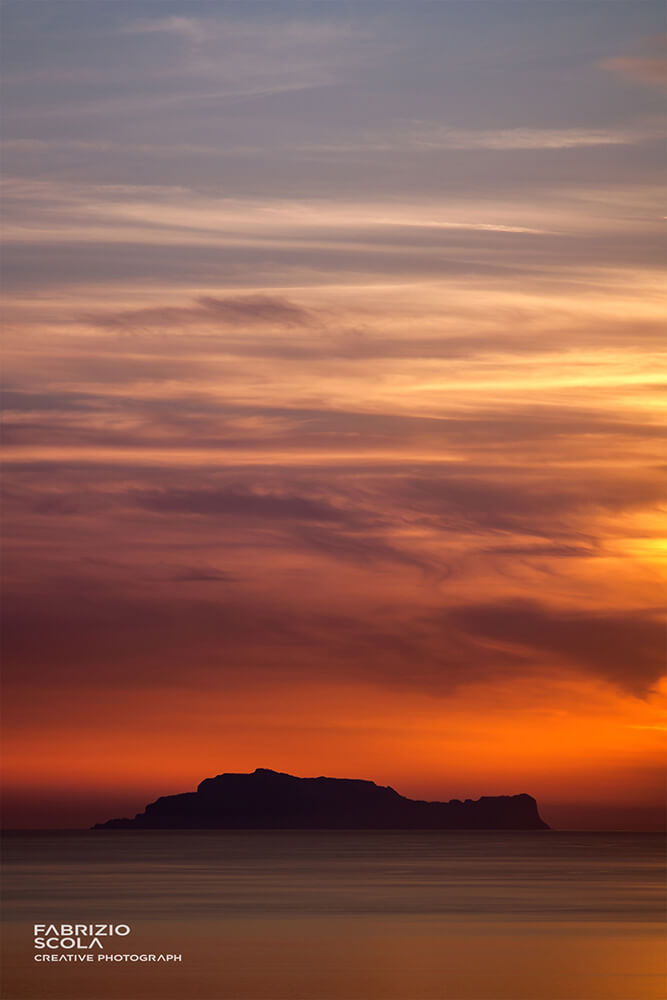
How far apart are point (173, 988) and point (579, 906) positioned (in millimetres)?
27150

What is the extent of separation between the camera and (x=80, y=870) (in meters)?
86.8

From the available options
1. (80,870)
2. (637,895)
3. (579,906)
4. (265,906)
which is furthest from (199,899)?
(80,870)

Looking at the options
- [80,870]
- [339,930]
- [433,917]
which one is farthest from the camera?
[80,870]

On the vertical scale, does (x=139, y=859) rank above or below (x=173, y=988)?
above

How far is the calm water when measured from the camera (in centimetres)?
3069

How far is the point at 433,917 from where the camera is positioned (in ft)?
156

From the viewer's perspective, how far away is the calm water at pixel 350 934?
101 feet

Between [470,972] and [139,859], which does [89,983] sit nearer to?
[470,972]

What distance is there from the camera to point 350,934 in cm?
4197

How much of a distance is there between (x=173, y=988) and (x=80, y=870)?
193 ft

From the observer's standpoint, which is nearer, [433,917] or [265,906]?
[433,917]

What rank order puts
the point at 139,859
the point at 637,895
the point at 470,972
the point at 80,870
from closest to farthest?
the point at 470,972, the point at 637,895, the point at 80,870, the point at 139,859

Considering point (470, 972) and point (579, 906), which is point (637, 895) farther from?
point (470, 972)

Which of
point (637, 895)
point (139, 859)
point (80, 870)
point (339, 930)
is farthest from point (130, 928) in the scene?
point (139, 859)
